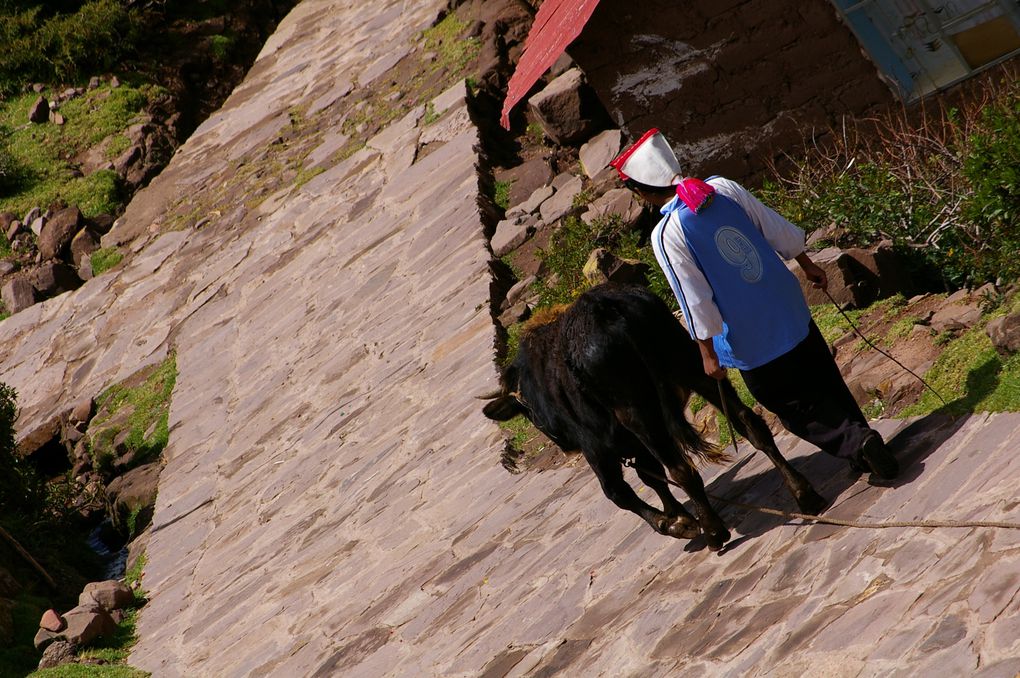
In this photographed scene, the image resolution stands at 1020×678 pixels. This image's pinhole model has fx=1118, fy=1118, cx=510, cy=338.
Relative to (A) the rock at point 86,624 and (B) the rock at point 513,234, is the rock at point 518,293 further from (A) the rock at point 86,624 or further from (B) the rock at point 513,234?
(A) the rock at point 86,624

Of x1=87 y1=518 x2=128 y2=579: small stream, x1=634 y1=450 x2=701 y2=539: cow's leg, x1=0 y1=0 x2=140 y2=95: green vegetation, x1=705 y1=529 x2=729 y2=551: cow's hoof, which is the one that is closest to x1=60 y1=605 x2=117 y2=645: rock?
x1=87 y1=518 x2=128 y2=579: small stream

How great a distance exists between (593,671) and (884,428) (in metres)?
1.62

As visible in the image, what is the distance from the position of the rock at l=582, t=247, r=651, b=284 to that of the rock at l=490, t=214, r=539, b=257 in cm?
163

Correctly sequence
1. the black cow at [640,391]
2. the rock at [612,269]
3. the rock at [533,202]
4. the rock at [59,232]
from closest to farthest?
the black cow at [640,391] < the rock at [612,269] < the rock at [533,202] < the rock at [59,232]

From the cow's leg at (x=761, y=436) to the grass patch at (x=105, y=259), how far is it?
1072 centimetres

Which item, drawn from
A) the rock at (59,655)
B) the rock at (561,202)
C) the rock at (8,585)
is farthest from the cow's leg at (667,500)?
the rock at (8,585)

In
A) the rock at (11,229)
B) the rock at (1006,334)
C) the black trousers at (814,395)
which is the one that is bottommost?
the rock at (1006,334)

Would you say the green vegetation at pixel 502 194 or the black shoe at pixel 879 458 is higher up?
the green vegetation at pixel 502 194

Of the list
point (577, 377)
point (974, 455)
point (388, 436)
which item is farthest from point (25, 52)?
point (974, 455)

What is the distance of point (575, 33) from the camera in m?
7.89

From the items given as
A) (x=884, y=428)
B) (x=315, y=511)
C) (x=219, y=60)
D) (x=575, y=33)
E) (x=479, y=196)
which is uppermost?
(x=219, y=60)

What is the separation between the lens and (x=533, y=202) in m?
9.66

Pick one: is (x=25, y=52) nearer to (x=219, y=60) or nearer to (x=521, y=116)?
(x=219, y=60)

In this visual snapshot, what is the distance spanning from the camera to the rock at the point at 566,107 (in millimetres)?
9812
